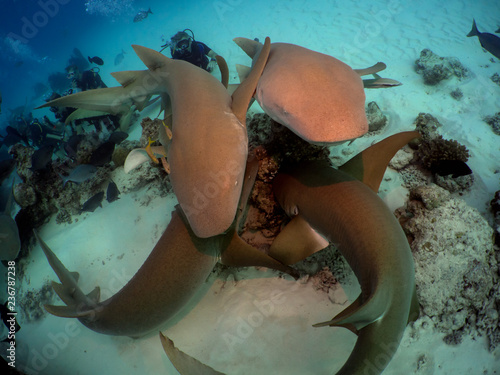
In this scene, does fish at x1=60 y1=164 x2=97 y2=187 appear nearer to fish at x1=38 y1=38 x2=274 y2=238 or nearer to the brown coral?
fish at x1=38 y1=38 x2=274 y2=238

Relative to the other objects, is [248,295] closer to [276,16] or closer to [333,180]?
[333,180]

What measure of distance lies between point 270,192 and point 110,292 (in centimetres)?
280

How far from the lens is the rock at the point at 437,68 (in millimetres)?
6422

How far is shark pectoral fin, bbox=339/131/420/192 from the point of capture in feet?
9.29

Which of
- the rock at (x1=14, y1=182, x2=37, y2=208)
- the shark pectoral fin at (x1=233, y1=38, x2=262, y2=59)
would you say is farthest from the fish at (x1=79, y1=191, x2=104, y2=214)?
the shark pectoral fin at (x1=233, y1=38, x2=262, y2=59)

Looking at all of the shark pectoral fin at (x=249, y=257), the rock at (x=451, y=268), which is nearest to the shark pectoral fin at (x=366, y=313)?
the shark pectoral fin at (x=249, y=257)

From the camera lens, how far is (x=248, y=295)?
320 centimetres

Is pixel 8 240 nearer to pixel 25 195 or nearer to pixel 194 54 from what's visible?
pixel 25 195

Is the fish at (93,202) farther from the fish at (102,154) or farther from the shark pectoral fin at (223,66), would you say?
the shark pectoral fin at (223,66)

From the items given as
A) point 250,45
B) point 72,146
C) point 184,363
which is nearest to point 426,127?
point 250,45

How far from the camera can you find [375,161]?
9.32 feet

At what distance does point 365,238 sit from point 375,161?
44.0 inches

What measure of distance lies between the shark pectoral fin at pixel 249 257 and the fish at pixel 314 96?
128 cm

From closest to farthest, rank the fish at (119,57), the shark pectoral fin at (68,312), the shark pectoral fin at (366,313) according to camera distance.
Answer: the shark pectoral fin at (366,313)
the shark pectoral fin at (68,312)
the fish at (119,57)
